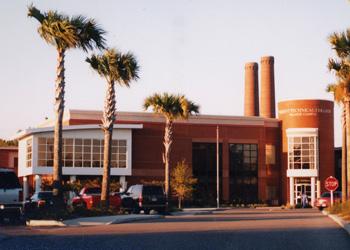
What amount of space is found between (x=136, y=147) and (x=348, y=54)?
36.5 metres

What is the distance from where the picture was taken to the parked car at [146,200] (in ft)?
128

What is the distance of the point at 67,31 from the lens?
31.8 m

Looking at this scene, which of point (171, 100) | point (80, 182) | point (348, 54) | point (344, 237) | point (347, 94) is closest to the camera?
point (344, 237)

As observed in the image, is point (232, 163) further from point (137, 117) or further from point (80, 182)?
point (80, 182)

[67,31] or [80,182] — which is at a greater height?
[67,31]

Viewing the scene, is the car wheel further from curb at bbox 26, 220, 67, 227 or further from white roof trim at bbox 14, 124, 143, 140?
white roof trim at bbox 14, 124, 143, 140

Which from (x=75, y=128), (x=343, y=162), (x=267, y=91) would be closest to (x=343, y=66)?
(x=343, y=162)

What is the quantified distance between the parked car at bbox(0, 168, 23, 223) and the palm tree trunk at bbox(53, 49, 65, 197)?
2.80 meters

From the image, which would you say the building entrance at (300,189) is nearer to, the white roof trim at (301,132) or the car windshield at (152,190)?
the white roof trim at (301,132)

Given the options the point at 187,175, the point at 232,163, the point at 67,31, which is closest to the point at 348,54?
the point at 67,31

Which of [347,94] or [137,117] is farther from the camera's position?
[137,117]

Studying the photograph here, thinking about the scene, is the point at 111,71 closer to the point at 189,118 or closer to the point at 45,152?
the point at 45,152

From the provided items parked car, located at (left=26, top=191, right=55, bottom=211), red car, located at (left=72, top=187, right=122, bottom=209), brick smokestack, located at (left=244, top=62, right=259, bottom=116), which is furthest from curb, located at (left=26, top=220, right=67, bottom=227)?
brick smokestack, located at (left=244, top=62, right=259, bottom=116)

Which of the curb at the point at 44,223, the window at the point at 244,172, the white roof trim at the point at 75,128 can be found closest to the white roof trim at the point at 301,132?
the window at the point at 244,172
